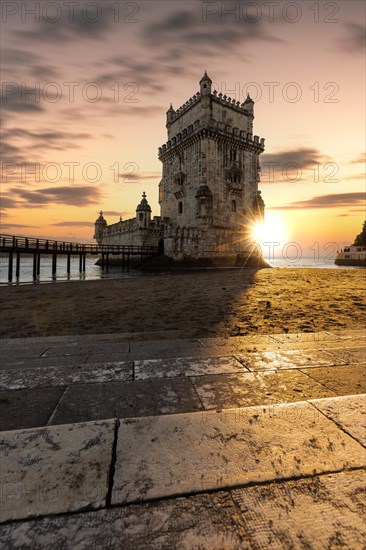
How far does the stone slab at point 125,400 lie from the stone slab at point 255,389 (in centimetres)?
16

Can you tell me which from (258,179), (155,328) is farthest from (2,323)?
(258,179)

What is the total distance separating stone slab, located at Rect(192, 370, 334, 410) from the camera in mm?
2525

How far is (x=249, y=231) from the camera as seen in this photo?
3644 centimetres

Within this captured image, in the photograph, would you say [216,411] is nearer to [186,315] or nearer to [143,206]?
[186,315]

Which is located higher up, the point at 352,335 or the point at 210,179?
the point at 210,179

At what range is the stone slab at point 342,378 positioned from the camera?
2783 mm

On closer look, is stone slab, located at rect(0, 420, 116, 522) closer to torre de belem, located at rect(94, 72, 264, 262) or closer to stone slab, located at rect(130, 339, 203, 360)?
stone slab, located at rect(130, 339, 203, 360)

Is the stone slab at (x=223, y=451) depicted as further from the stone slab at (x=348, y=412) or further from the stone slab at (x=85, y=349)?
the stone slab at (x=85, y=349)

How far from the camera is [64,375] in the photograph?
309 cm

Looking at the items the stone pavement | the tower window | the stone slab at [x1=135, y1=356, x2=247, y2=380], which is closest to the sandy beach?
the stone slab at [x1=135, y1=356, x2=247, y2=380]

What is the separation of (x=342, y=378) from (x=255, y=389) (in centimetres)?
105

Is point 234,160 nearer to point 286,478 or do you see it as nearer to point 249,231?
point 249,231

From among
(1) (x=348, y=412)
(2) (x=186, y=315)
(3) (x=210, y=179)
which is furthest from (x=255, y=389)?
(3) (x=210, y=179)

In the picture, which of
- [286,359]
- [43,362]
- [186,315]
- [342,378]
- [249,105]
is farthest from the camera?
[249,105]
